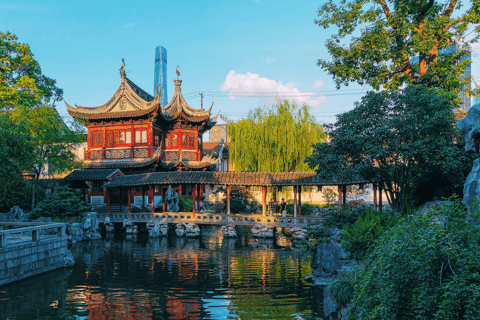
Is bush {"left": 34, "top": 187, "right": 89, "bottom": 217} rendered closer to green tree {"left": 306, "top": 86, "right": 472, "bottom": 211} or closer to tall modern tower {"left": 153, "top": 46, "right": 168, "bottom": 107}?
green tree {"left": 306, "top": 86, "right": 472, "bottom": 211}

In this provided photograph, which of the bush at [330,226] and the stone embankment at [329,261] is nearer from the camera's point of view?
the stone embankment at [329,261]

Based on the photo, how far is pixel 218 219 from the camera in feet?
65.1

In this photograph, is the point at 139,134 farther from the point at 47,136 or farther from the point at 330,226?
the point at 330,226

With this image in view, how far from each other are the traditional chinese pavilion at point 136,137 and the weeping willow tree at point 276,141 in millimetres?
3208

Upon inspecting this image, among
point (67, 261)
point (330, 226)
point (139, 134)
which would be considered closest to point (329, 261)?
point (330, 226)

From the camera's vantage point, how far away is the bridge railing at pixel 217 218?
18.3 meters

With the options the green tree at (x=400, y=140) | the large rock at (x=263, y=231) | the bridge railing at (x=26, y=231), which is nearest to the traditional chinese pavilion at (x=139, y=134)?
the large rock at (x=263, y=231)

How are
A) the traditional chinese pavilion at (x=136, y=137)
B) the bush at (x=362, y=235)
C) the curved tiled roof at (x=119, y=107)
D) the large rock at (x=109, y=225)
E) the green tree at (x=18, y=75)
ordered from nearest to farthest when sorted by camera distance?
the bush at (x=362, y=235), the green tree at (x=18, y=75), the large rock at (x=109, y=225), the traditional chinese pavilion at (x=136, y=137), the curved tiled roof at (x=119, y=107)

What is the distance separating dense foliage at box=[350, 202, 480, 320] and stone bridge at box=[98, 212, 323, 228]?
13107mm

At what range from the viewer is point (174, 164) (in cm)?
2656

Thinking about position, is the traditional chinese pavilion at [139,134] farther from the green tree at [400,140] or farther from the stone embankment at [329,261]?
the stone embankment at [329,261]

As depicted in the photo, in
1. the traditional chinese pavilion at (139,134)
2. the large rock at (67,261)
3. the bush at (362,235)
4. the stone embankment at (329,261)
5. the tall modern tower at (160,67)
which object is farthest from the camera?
the tall modern tower at (160,67)

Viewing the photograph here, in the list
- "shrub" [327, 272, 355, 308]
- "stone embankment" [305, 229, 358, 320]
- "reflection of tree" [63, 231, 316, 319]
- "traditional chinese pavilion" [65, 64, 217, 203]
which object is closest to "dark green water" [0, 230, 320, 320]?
"reflection of tree" [63, 231, 316, 319]

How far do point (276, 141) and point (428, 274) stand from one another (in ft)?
67.5
